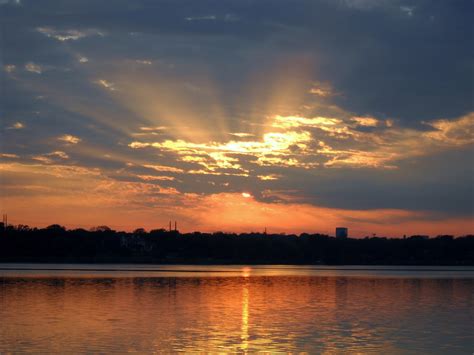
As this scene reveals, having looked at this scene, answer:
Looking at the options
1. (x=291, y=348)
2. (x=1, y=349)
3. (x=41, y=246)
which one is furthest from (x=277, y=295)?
(x=41, y=246)

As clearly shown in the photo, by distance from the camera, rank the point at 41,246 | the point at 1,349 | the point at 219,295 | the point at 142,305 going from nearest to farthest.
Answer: the point at 1,349 < the point at 142,305 < the point at 219,295 < the point at 41,246

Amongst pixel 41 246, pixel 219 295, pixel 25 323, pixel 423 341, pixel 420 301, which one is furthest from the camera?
pixel 41 246

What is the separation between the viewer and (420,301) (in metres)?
55.0

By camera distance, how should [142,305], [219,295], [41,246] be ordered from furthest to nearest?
[41,246] → [219,295] → [142,305]

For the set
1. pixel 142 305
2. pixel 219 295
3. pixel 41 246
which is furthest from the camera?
pixel 41 246

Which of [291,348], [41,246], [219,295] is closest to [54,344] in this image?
[291,348]

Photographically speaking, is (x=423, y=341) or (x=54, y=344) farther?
(x=423, y=341)

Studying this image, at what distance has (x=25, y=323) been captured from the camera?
118 ft

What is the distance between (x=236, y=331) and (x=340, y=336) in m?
5.13

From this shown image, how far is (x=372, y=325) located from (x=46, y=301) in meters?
23.9

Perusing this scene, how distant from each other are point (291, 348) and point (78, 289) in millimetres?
37104

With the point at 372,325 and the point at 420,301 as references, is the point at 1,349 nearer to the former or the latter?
the point at 372,325

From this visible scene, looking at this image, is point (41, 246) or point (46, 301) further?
point (41, 246)

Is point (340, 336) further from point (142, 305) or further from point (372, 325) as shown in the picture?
point (142, 305)
